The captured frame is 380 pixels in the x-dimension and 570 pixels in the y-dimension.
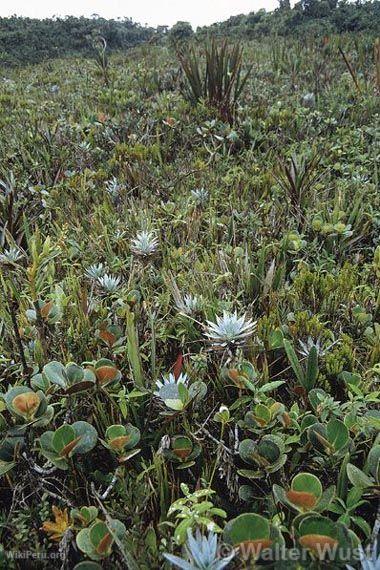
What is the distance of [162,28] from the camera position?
14.6m

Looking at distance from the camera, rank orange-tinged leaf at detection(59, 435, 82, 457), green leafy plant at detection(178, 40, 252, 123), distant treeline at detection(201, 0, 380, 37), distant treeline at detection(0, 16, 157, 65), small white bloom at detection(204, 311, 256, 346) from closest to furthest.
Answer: orange-tinged leaf at detection(59, 435, 82, 457), small white bloom at detection(204, 311, 256, 346), green leafy plant at detection(178, 40, 252, 123), distant treeline at detection(201, 0, 380, 37), distant treeline at detection(0, 16, 157, 65)

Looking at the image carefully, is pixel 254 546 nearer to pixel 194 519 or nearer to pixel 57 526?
pixel 194 519

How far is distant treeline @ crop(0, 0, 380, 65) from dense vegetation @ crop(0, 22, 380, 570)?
763 centimetres

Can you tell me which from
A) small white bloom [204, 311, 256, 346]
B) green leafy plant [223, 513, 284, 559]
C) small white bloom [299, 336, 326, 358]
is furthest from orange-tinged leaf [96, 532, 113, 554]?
small white bloom [299, 336, 326, 358]

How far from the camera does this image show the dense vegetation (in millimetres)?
945

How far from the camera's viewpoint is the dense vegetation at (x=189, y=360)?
945 mm

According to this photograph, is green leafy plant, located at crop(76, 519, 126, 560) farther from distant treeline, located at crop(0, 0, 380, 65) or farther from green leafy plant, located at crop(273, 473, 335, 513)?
distant treeline, located at crop(0, 0, 380, 65)

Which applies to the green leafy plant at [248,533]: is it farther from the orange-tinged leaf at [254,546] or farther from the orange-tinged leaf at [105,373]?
the orange-tinged leaf at [105,373]

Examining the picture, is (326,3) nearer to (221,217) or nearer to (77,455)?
(221,217)

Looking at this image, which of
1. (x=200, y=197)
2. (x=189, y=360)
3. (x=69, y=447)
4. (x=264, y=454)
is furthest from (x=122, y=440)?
(x=200, y=197)

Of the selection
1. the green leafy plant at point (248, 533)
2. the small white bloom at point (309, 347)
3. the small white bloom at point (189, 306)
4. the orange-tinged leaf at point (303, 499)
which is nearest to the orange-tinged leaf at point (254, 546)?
the green leafy plant at point (248, 533)

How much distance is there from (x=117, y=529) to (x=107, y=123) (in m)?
3.89

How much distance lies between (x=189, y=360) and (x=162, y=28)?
15713mm

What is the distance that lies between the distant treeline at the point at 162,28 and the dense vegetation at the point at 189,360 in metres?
7.63
